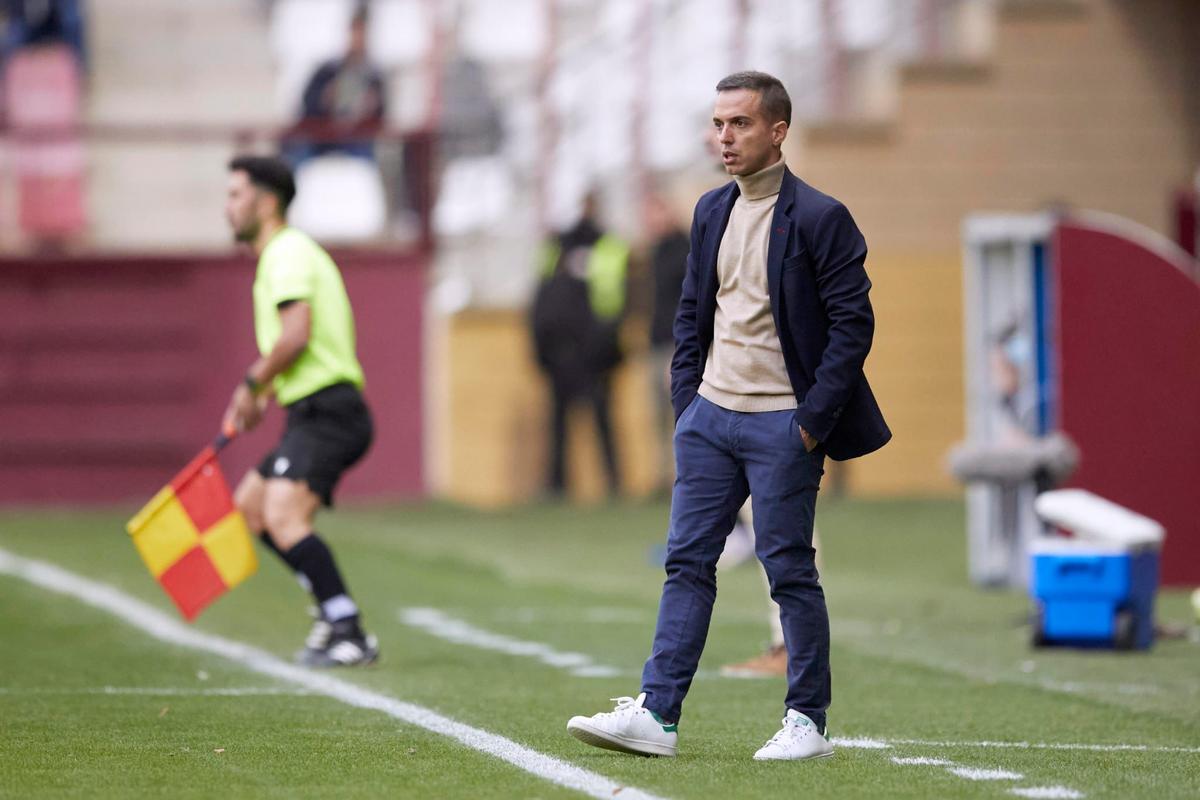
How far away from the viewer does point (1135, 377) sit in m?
14.2

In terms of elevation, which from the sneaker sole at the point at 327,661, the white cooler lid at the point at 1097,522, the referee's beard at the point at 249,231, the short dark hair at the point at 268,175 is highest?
the short dark hair at the point at 268,175

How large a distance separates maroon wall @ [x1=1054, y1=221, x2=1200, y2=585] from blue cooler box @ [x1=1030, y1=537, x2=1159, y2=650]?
2.84 m

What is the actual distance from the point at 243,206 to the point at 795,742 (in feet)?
13.5

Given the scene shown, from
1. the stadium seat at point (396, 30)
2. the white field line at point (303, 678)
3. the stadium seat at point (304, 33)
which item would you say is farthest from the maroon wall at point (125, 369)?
the stadium seat at point (396, 30)

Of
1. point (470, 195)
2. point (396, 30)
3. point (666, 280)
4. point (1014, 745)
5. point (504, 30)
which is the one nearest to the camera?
point (1014, 745)

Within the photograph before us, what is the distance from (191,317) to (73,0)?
5.04 metres

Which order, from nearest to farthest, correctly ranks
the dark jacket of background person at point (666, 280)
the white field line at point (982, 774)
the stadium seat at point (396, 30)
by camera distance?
1. the white field line at point (982, 774)
2. the dark jacket of background person at point (666, 280)
3. the stadium seat at point (396, 30)

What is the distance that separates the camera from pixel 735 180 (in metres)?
7.24

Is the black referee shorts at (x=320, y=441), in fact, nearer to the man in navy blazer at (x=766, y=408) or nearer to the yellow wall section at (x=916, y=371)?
the man in navy blazer at (x=766, y=408)

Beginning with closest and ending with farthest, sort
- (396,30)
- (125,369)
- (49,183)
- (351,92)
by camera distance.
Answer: (49,183) < (125,369) < (351,92) < (396,30)

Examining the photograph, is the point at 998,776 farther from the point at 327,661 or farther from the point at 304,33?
the point at 304,33

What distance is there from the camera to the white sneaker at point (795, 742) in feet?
23.2

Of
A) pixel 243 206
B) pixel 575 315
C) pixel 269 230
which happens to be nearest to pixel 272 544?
pixel 269 230

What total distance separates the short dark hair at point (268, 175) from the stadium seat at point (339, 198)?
35.5 feet
